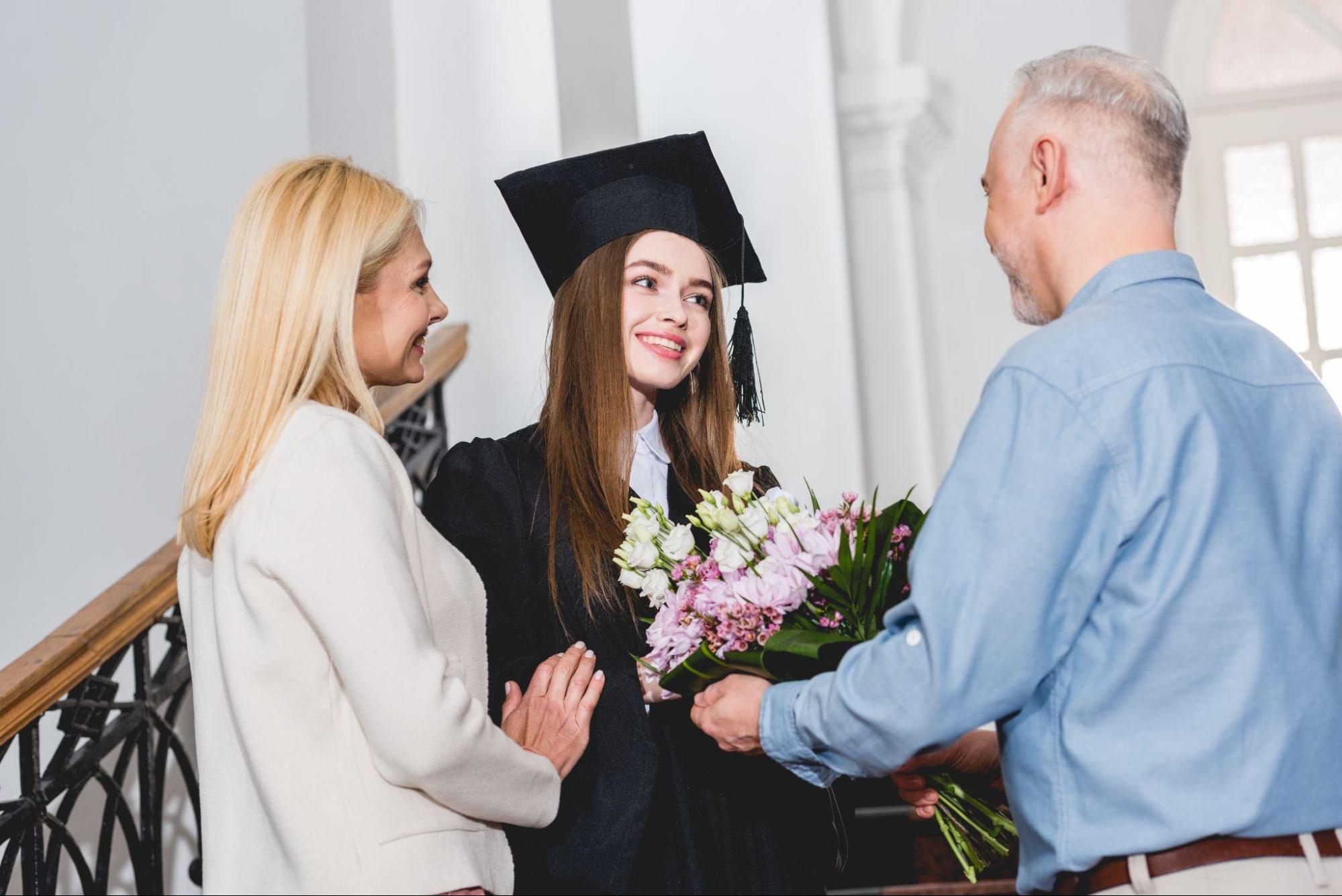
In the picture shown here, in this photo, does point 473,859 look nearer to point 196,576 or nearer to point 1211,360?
point 196,576

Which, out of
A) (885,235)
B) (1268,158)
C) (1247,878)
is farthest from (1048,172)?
(1268,158)

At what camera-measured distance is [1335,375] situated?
6.12 metres

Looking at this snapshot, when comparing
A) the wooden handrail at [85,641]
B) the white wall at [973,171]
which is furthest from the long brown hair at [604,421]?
the white wall at [973,171]

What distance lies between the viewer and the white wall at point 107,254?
404 centimetres

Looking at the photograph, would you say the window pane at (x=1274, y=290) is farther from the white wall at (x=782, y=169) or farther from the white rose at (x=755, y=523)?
the white rose at (x=755, y=523)

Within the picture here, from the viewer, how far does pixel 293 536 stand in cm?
167

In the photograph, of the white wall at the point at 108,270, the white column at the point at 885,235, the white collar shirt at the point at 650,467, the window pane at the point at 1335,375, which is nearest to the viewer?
the white collar shirt at the point at 650,467

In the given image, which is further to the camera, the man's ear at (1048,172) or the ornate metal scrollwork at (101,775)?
the ornate metal scrollwork at (101,775)

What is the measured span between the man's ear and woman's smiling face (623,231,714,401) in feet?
3.23

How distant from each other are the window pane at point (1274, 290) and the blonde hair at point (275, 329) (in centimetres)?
533

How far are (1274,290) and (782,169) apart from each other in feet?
9.76

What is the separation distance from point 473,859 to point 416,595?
0.39 m

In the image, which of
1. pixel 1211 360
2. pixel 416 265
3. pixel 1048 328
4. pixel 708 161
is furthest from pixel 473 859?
pixel 708 161

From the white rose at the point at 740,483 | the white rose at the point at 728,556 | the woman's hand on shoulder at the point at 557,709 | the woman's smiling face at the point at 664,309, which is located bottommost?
the woman's hand on shoulder at the point at 557,709
